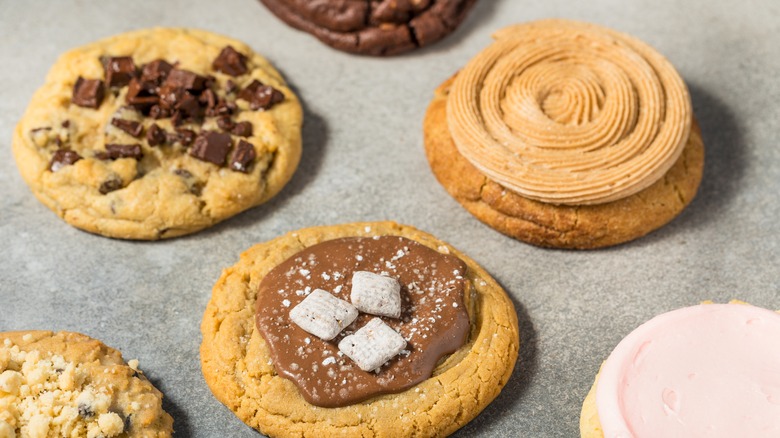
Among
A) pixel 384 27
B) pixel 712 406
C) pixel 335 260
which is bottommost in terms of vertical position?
pixel 712 406

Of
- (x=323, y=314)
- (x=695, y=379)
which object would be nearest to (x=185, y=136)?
(x=323, y=314)

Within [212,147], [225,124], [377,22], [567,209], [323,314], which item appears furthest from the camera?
[377,22]

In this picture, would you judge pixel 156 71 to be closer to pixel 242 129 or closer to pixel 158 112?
pixel 158 112

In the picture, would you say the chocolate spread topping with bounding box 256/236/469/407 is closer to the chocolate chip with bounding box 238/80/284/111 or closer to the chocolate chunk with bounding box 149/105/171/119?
the chocolate chip with bounding box 238/80/284/111

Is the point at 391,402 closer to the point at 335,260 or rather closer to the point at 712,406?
the point at 335,260

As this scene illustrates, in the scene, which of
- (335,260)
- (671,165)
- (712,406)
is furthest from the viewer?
(671,165)

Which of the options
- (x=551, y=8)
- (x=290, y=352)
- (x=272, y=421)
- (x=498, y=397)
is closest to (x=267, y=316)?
(x=290, y=352)

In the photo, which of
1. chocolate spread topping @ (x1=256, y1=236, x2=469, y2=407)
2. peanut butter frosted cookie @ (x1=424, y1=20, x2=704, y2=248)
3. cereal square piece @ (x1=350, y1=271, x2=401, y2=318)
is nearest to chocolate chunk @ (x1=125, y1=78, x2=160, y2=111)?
→ chocolate spread topping @ (x1=256, y1=236, x2=469, y2=407)
